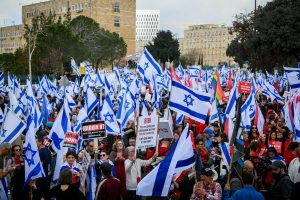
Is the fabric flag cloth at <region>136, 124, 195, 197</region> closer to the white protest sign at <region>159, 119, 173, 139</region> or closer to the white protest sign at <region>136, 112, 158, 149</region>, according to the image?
the white protest sign at <region>136, 112, 158, 149</region>

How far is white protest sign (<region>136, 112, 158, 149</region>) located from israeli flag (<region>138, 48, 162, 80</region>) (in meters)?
5.87

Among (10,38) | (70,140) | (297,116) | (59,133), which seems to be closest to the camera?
(70,140)

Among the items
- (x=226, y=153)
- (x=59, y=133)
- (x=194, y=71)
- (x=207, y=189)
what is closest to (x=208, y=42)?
(x=194, y=71)

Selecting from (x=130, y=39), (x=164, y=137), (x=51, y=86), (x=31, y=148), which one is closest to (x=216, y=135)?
(x=164, y=137)

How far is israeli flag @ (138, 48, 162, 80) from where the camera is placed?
14774 millimetres

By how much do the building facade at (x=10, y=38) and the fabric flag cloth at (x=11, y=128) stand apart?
108821 millimetres

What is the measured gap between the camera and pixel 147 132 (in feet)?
29.0

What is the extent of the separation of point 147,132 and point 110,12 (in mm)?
87521

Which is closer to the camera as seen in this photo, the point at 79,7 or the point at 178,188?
the point at 178,188

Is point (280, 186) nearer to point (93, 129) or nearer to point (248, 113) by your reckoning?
point (93, 129)

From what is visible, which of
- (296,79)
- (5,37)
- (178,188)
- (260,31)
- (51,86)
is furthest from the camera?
(5,37)

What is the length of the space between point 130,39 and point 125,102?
8416 cm

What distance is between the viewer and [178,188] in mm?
8367

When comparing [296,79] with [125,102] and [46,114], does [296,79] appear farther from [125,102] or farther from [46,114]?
[46,114]
